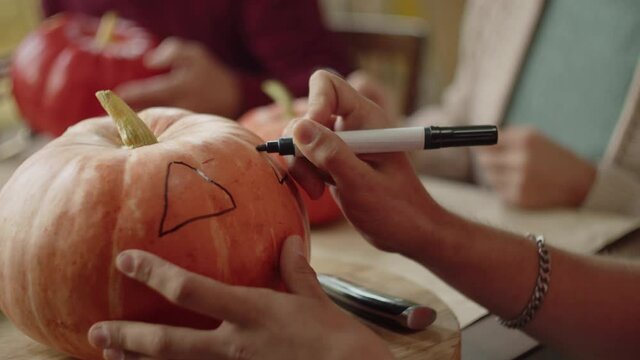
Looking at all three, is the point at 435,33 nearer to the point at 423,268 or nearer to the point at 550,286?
the point at 423,268

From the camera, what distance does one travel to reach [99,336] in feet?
1.83

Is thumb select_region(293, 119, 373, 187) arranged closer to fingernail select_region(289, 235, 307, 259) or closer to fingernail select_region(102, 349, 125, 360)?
fingernail select_region(289, 235, 307, 259)

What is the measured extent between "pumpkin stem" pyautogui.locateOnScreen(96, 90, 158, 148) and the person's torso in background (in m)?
0.99

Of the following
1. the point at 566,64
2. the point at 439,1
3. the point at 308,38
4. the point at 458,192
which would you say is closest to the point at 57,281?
the point at 458,192

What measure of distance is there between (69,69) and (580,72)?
3.19ft

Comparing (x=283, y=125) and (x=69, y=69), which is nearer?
(x=283, y=125)

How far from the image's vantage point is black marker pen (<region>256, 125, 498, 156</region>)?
66cm

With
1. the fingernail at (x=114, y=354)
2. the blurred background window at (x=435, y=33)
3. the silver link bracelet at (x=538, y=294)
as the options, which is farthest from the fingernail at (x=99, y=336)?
the blurred background window at (x=435, y=33)

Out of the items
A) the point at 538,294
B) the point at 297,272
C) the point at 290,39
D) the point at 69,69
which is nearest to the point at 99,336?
the point at 297,272

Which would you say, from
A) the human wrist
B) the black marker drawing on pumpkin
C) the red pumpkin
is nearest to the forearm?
the human wrist

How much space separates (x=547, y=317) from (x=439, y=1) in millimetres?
2078

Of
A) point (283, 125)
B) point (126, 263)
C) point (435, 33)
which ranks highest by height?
point (126, 263)

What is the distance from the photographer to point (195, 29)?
178 cm

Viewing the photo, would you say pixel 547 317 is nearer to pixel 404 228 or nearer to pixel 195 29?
pixel 404 228
